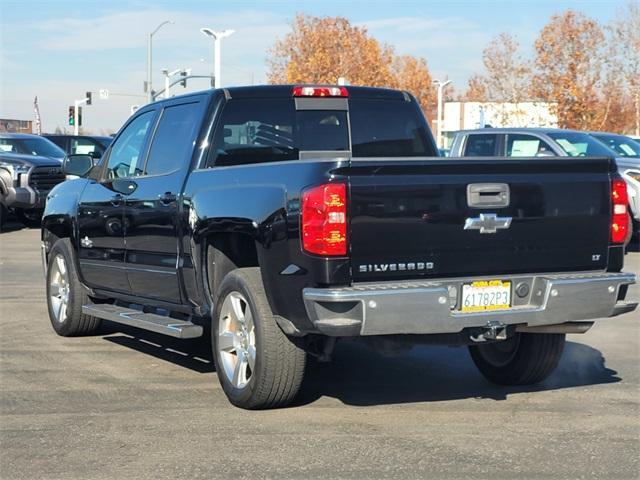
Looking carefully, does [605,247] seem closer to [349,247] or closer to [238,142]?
[349,247]

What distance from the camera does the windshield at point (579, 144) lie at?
15727 mm

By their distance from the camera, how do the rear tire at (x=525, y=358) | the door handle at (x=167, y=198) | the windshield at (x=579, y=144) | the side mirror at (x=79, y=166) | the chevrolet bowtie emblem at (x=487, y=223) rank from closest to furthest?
1. the chevrolet bowtie emblem at (x=487, y=223)
2. the rear tire at (x=525, y=358)
3. the door handle at (x=167, y=198)
4. the side mirror at (x=79, y=166)
5. the windshield at (x=579, y=144)

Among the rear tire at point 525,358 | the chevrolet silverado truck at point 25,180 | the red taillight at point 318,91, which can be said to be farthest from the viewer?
the chevrolet silverado truck at point 25,180

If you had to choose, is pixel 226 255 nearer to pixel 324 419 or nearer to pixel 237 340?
pixel 237 340

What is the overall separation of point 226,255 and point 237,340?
1.95ft

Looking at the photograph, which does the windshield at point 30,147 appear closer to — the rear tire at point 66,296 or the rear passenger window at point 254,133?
the rear tire at point 66,296

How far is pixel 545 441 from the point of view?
5.47 meters

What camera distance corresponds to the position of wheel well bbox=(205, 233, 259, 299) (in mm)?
6297

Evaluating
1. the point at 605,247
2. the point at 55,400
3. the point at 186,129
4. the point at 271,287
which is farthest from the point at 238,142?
the point at 605,247

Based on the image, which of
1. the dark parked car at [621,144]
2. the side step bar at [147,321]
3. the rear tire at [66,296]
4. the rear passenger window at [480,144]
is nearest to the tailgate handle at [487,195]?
the side step bar at [147,321]

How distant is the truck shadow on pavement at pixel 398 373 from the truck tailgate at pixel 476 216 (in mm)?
899

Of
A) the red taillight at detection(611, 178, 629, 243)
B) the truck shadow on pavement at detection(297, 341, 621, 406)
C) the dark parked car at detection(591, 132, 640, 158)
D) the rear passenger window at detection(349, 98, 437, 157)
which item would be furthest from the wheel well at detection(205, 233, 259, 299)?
the dark parked car at detection(591, 132, 640, 158)

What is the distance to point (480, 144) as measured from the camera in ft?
51.3

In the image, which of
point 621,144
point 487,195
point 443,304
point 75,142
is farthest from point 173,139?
point 75,142
